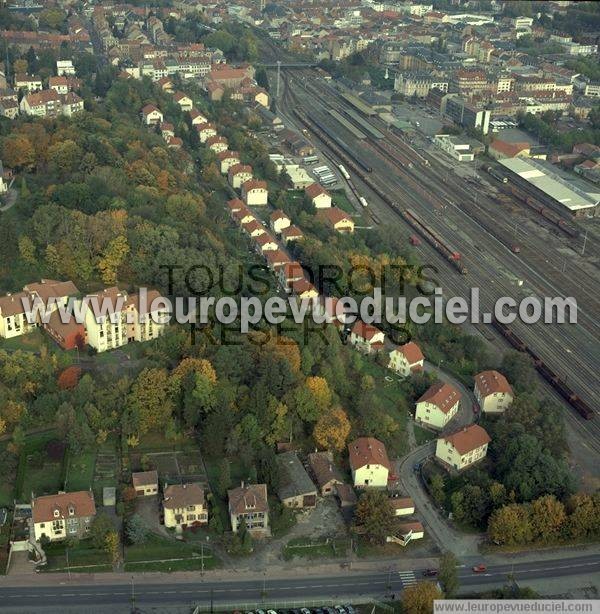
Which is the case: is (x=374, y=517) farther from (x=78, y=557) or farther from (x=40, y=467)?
(x=40, y=467)

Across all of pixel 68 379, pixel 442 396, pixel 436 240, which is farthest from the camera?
pixel 436 240

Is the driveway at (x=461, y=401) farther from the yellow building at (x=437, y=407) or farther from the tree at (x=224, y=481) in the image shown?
the tree at (x=224, y=481)

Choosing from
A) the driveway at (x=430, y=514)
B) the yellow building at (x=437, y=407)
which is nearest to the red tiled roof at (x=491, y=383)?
the yellow building at (x=437, y=407)

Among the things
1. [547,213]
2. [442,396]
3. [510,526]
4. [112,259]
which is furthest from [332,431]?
[547,213]

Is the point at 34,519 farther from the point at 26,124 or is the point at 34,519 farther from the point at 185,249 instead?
the point at 26,124

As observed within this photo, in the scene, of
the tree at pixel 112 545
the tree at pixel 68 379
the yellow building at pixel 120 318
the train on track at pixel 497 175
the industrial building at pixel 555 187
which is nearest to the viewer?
the tree at pixel 112 545

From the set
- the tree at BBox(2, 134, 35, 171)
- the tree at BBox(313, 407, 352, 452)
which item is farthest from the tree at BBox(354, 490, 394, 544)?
the tree at BBox(2, 134, 35, 171)
